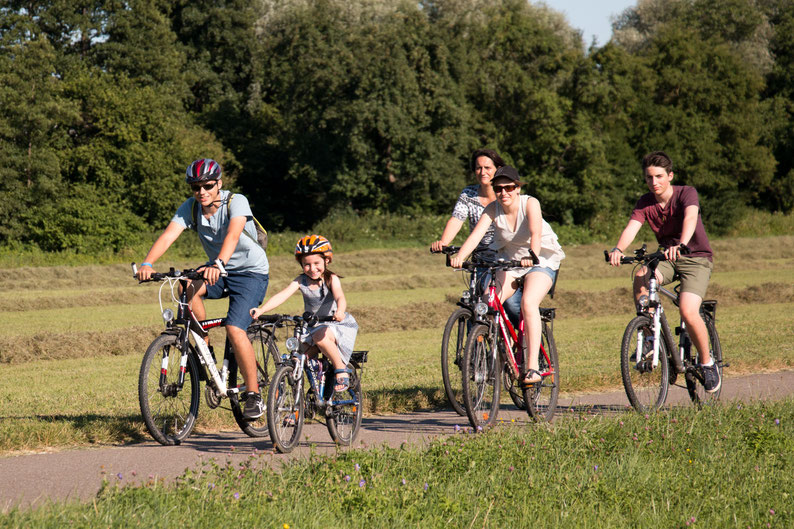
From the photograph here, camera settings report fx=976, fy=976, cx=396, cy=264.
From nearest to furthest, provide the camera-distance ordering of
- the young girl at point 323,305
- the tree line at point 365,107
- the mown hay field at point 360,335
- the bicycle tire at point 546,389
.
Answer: the young girl at point 323,305 → the bicycle tire at point 546,389 → the mown hay field at point 360,335 → the tree line at point 365,107

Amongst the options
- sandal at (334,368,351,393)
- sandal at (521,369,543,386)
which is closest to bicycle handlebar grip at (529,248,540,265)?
sandal at (521,369,543,386)

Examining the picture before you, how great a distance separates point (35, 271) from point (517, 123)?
33.1 metres

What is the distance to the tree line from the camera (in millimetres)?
47000

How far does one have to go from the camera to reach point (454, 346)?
766 centimetres

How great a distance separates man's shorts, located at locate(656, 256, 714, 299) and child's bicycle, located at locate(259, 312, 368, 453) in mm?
2843

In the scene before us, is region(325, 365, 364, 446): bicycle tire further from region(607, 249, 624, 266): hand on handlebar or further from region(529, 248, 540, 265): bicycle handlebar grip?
region(607, 249, 624, 266): hand on handlebar

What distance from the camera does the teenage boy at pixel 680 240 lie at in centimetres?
794

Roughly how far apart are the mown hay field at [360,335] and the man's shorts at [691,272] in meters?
1.77

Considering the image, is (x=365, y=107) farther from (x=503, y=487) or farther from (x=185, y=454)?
(x=503, y=487)

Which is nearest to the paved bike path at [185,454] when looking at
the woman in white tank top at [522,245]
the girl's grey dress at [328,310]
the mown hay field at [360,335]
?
the mown hay field at [360,335]

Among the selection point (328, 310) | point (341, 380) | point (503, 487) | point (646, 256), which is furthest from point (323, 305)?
point (646, 256)

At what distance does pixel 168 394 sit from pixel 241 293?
89cm

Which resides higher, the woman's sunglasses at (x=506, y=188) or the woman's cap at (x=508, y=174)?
the woman's cap at (x=508, y=174)

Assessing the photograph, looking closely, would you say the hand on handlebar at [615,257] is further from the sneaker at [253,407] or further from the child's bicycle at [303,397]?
the sneaker at [253,407]
